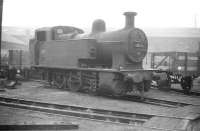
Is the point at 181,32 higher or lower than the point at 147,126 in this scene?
higher

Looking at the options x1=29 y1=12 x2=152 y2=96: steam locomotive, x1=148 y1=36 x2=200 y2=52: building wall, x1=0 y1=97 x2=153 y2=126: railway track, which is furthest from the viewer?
x1=148 y1=36 x2=200 y2=52: building wall

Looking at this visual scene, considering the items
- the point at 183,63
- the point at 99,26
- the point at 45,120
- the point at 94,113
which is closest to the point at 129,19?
the point at 99,26

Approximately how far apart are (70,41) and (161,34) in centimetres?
3002

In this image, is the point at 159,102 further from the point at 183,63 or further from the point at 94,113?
the point at 183,63

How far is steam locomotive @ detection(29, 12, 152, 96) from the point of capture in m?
10.1

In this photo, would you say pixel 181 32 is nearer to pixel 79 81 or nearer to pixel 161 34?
pixel 161 34

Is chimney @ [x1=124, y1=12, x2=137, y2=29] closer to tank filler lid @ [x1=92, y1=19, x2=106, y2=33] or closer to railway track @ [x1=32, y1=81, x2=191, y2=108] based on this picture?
tank filler lid @ [x1=92, y1=19, x2=106, y2=33]

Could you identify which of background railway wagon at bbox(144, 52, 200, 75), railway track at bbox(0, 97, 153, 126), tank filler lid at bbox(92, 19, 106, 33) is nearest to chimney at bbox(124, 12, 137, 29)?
tank filler lid at bbox(92, 19, 106, 33)

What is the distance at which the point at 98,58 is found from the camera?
11.2m

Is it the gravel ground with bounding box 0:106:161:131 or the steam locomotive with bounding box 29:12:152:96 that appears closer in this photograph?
the gravel ground with bounding box 0:106:161:131

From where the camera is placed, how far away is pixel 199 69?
12.3m

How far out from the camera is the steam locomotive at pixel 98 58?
33.1 feet

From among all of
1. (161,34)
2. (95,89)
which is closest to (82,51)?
(95,89)

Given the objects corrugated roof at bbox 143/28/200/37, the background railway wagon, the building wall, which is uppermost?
corrugated roof at bbox 143/28/200/37
